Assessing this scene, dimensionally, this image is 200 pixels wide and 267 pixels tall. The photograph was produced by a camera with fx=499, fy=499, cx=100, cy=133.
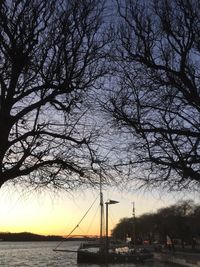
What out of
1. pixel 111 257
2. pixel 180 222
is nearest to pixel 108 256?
pixel 111 257

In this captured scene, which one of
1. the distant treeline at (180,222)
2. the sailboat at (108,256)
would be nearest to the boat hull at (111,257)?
the sailboat at (108,256)

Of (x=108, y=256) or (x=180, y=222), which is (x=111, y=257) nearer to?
(x=108, y=256)

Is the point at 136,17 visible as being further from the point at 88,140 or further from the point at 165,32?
the point at 88,140

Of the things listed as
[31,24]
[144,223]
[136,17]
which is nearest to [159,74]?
[136,17]

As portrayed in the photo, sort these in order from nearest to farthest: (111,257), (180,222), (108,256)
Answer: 1. (108,256)
2. (111,257)
3. (180,222)

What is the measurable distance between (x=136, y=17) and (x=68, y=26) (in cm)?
361

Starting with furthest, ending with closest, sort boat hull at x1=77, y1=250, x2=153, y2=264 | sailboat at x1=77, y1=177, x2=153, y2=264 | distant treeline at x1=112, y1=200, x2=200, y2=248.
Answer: distant treeline at x1=112, y1=200, x2=200, y2=248 → boat hull at x1=77, y1=250, x2=153, y2=264 → sailboat at x1=77, y1=177, x2=153, y2=264

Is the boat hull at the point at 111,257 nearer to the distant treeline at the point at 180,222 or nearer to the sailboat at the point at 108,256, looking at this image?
the sailboat at the point at 108,256

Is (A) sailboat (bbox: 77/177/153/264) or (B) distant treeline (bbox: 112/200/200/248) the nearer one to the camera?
(A) sailboat (bbox: 77/177/153/264)

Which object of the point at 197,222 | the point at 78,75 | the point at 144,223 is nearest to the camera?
the point at 78,75

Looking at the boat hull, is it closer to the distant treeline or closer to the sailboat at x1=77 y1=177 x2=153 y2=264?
the sailboat at x1=77 y1=177 x2=153 y2=264

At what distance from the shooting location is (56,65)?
15.1 metres

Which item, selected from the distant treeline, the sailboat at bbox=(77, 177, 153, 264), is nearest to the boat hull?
the sailboat at bbox=(77, 177, 153, 264)

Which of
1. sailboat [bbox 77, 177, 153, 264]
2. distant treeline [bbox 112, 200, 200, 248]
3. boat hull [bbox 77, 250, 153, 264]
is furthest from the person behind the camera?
distant treeline [bbox 112, 200, 200, 248]
